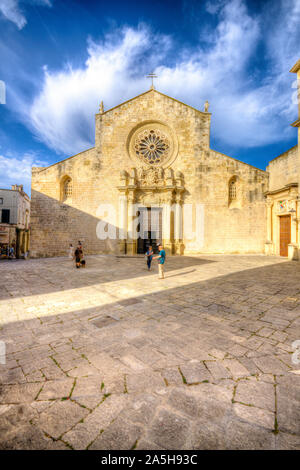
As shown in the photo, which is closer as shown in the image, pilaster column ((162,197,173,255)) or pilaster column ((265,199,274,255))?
pilaster column ((162,197,173,255))

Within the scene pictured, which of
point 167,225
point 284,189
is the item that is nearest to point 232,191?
point 284,189

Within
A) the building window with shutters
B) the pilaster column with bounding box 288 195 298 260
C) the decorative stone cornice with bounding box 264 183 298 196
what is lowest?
the pilaster column with bounding box 288 195 298 260

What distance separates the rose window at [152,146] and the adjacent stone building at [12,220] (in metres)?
19.2

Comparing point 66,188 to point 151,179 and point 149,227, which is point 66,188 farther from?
point 149,227

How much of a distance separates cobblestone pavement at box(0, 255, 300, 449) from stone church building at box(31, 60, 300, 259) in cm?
1040

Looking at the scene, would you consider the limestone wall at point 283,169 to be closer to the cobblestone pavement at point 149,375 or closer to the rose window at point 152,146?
the rose window at point 152,146

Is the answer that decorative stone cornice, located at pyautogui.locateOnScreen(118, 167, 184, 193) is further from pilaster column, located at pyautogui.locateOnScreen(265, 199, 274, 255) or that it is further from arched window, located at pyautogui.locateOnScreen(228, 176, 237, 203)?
pilaster column, located at pyautogui.locateOnScreen(265, 199, 274, 255)

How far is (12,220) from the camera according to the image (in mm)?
26422

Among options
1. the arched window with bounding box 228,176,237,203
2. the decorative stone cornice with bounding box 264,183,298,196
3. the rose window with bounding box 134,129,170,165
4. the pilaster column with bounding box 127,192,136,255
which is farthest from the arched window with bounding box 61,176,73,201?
the decorative stone cornice with bounding box 264,183,298,196

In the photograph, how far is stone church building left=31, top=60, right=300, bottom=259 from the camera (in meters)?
14.4

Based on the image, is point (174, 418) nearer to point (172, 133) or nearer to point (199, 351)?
point (199, 351)

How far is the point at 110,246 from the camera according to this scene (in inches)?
570

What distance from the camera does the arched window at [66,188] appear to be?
14.8 m

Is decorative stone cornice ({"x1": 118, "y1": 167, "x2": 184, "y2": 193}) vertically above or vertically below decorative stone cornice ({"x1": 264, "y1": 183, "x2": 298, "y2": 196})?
above
